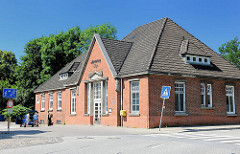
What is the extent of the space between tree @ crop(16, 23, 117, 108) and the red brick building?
19389mm

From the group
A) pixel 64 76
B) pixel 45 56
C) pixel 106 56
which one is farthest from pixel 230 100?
pixel 45 56

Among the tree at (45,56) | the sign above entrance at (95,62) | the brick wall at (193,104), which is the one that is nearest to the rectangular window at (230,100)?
the brick wall at (193,104)

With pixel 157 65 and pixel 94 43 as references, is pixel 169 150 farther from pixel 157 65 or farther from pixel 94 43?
pixel 94 43

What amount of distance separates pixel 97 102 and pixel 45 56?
23076 millimetres

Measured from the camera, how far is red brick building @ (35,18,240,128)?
878 inches

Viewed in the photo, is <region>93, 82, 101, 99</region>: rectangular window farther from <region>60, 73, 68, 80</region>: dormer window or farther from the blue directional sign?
<region>60, 73, 68, 80</region>: dormer window

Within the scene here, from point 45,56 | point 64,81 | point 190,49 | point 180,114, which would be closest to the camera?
point 180,114

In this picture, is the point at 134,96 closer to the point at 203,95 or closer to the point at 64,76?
the point at 203,95

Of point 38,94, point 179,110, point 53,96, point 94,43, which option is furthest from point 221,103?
point 38,94

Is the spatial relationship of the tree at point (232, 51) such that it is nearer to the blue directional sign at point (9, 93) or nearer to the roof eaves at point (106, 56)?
the roof eaves at point (106, 56)

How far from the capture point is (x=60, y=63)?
161 ft

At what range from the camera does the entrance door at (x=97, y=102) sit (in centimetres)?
2694

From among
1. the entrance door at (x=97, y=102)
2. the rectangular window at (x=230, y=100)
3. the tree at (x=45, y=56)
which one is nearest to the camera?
the rectangular window at (x=230, y=100)

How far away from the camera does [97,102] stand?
27219 mm
